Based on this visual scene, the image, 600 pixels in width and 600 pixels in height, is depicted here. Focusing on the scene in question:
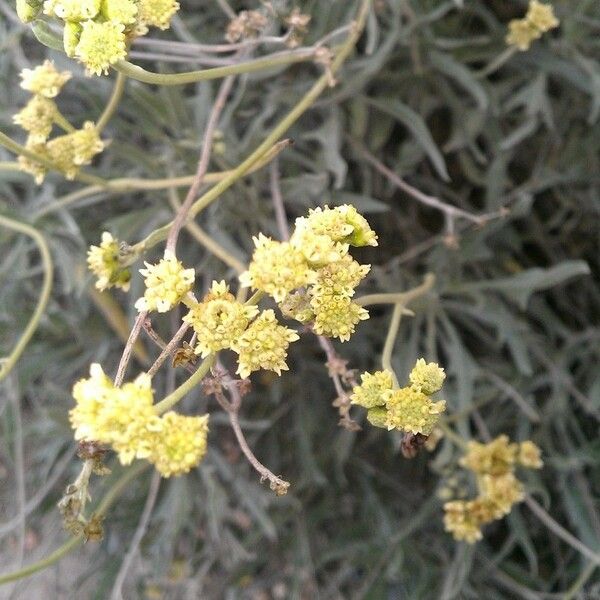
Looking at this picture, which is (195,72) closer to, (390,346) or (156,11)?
(156,11)

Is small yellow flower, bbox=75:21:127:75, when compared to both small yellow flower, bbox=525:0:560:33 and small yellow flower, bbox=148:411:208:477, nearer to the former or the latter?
small yellow flower, bbox=148:411:208:477

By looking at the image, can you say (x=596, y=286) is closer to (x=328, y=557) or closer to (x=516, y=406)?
(x=516, y=406)

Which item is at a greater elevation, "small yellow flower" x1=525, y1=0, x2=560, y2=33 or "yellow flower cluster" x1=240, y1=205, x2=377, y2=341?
"small yellow flower" x1=525, y1=0, x2=560, y2=33

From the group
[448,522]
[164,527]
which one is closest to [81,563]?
[164,527]

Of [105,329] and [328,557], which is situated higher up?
[105,329]

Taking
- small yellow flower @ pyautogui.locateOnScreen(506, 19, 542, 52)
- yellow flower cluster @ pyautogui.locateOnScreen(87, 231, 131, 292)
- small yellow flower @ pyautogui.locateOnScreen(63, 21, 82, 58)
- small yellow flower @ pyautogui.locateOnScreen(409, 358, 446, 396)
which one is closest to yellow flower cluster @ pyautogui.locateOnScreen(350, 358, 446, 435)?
small yellow flower @ pyautogui.locateOnScreen(409, 358, 446, 396)

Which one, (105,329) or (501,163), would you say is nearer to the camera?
(501,163)

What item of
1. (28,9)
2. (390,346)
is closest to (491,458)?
(390,346)
